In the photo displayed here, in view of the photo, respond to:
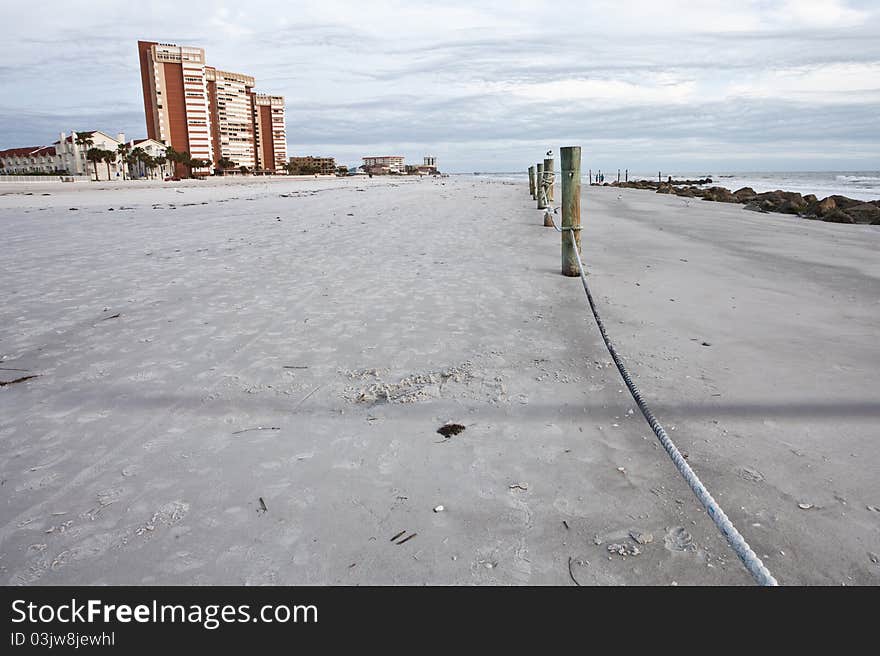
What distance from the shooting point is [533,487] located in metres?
2.30

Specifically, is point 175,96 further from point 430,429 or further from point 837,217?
point 430,429

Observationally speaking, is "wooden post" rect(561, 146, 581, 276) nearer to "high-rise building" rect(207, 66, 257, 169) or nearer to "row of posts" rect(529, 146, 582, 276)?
"row of posts" rect(529, 146, 582, 276)

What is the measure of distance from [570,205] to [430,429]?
14.8 feet

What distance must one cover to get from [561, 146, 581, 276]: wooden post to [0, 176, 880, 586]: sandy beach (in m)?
0.25

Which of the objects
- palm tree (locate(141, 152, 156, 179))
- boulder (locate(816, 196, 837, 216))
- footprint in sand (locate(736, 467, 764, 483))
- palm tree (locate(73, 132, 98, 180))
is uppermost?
palm tree (locate(73, 132, 98, 180))

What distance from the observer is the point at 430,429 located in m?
2.80

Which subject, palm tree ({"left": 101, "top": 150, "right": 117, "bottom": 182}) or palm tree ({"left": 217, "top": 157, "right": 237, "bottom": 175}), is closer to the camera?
palm tree ({"left": 101, "top": 150, "right": 117, "bottom": 182})

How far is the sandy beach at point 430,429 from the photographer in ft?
6.26

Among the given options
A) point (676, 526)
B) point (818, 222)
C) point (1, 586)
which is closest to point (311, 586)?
point (1, 586)

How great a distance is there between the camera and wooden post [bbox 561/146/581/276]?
639 centimetres

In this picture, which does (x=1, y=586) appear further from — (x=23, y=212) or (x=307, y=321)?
(x=23, y=212)

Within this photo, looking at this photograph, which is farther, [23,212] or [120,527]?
[23,212]

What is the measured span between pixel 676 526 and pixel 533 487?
1.80ft

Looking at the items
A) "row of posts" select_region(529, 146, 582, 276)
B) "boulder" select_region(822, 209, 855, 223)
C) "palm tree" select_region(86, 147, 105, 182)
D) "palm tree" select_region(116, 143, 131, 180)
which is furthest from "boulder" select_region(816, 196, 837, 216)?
"palm tree" select_region(116, 143, 131, 180)
